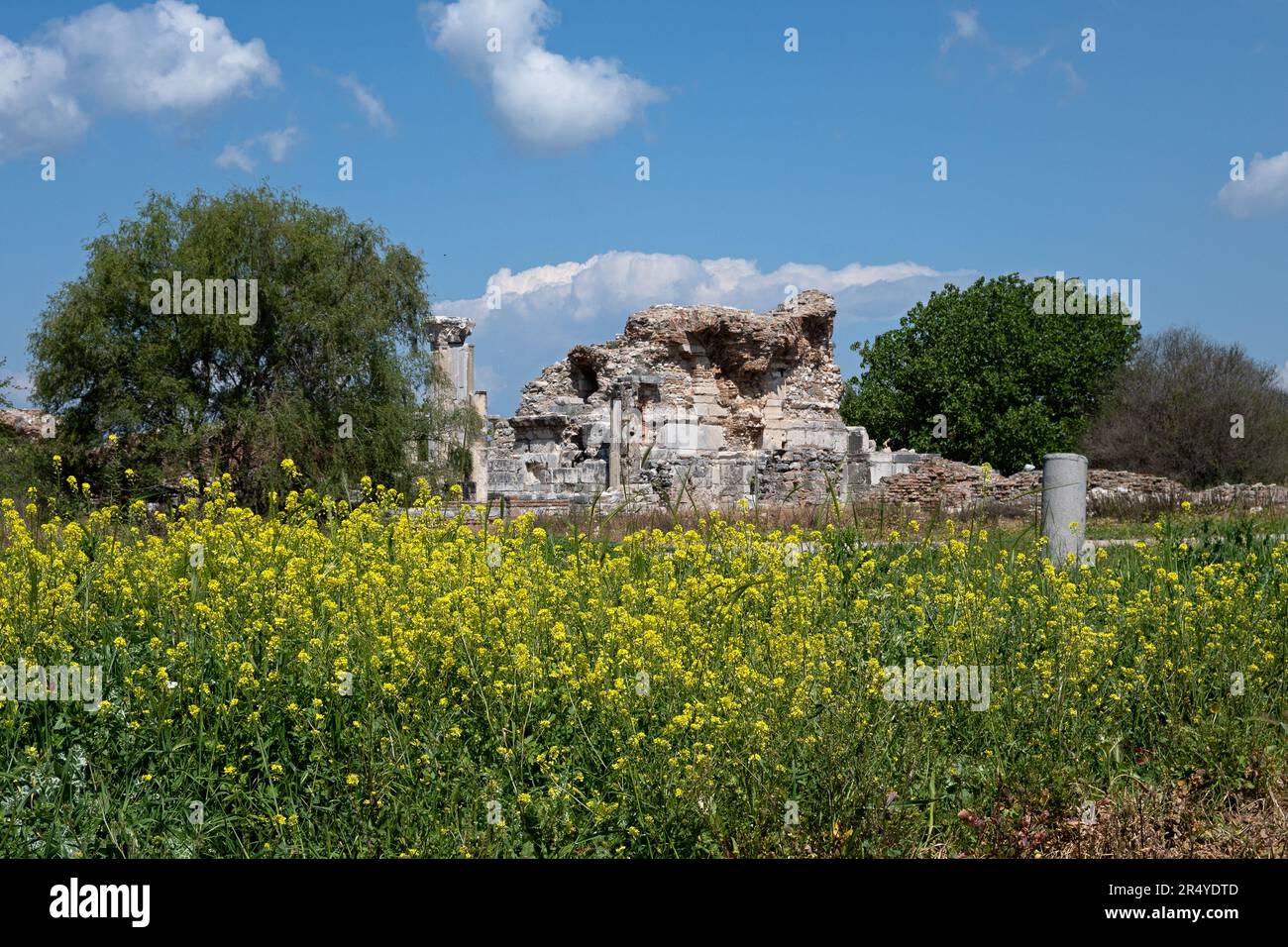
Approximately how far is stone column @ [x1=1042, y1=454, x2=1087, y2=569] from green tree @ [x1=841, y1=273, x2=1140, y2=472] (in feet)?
100

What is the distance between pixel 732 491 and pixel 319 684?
24.4 m

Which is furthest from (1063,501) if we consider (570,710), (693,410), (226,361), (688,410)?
(693,410)

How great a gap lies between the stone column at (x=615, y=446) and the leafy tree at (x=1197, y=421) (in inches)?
614

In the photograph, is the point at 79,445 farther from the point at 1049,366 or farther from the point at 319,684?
the point at 1049,366

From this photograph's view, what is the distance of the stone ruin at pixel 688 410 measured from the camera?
30469 mm

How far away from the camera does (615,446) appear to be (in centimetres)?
3147

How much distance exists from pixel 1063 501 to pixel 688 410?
26.3 meters

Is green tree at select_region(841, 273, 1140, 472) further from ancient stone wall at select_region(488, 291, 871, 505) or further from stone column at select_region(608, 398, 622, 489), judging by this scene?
stone column at select_region(608, 398, 622, 489)

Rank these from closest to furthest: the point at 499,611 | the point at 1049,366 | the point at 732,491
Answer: the point at 499,611, the point at 732,491, the point at 1049,366

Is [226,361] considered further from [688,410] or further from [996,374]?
[996,374]

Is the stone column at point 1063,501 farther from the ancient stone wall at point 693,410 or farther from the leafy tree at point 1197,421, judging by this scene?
the leafy tree at point 1197,421

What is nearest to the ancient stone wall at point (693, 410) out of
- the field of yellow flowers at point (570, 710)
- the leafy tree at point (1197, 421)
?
the leafy tree at point (1197, 421)
